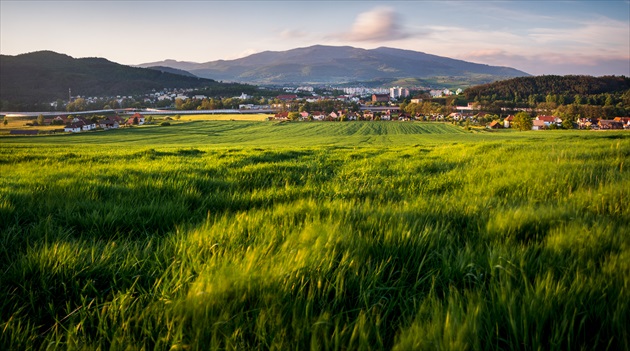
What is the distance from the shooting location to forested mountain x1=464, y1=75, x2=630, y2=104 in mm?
122312

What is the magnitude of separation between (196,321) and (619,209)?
12.7ft

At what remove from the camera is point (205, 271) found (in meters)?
1.71

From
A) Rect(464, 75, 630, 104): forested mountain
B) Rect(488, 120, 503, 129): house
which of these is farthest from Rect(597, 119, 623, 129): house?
Rect(464, 75, 630, 104): forested mountain

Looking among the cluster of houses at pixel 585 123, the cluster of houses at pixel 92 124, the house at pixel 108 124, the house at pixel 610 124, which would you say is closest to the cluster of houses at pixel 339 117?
the cluster of houses at pixel 585 123

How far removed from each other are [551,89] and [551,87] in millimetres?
3195

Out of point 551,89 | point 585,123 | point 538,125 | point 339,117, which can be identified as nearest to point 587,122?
point 585,123

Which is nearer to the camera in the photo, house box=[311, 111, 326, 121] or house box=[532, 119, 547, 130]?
house box=[532, 119, 547, 130]

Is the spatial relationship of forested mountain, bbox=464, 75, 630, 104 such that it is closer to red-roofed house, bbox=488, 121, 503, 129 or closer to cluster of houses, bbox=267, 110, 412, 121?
red-roofed house, bbox=488, 121, 503, 129

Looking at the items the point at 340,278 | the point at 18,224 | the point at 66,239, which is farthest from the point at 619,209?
the point at 18,224

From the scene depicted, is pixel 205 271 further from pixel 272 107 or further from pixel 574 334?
pixel 272 107

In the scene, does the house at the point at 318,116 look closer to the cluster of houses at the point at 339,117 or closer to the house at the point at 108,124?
the cluster of houses at the point at 339,117

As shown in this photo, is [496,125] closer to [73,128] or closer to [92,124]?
[73,128]

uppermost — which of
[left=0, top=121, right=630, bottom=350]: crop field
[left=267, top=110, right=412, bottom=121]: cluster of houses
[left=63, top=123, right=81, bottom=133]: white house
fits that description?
[left=267, top=110, right=412, bottom=121]: cluster of houses

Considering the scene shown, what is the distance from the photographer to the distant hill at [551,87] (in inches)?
4892
